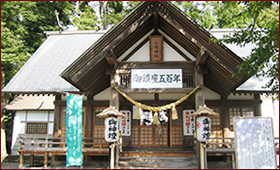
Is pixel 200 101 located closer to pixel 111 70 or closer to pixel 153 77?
pixel 153 77

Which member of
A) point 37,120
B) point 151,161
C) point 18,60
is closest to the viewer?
point 151,161

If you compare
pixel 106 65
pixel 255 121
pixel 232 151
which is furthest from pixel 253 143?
pixel 106 65

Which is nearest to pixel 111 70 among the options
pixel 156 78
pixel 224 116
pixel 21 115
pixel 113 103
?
pixel 113 103

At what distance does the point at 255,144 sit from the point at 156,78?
4.33 meters

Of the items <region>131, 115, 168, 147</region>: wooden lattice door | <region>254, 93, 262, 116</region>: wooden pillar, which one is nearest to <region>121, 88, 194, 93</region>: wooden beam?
<region>131, 115, 168, 147</region>: wooden lattice door

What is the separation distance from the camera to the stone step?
923cm

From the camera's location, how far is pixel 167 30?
31.9 ft

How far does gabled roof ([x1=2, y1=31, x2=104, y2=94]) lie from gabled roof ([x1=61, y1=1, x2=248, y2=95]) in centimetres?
363

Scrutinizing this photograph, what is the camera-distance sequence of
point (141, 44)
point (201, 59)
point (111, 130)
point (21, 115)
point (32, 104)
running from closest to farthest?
point (111, 130) → point (201, 59) → point (141, 44) → point (21, 115) → point (32, 104)

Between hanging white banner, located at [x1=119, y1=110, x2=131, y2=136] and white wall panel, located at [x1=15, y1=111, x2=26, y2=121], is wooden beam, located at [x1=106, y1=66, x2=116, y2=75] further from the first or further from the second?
white wall panel, located at [x1=15, y1=111, x2=26, y2=121]

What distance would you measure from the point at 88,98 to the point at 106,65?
3.20 m

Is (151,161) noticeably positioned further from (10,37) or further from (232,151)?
(10,37)

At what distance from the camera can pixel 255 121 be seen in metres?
6.21

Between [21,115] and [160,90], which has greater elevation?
[160,90]
